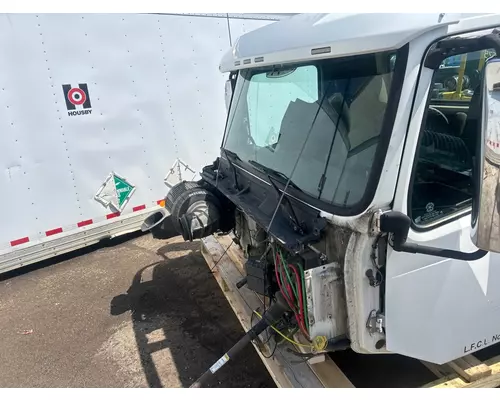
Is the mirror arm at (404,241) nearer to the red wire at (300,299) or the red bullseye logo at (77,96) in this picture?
the red wire at (300,299)

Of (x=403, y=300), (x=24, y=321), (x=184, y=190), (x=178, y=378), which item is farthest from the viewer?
(x=24, y=321)

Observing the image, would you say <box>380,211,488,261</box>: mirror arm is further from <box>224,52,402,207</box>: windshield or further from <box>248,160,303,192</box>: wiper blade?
<box>248,160,303,192</box>: wiper blade

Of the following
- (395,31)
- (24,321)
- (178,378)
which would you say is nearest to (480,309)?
(395,31)

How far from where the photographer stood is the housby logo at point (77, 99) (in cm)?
425

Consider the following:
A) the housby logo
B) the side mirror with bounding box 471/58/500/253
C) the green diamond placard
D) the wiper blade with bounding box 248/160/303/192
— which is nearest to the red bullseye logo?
the housby logo

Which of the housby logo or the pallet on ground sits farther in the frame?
the housby logo

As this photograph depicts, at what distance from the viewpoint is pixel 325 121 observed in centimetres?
204

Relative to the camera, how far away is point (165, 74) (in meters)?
4.78

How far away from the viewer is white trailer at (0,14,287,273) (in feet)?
13.3

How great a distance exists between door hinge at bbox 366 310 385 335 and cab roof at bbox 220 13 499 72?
115 centimetres

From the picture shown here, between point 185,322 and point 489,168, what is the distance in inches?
106

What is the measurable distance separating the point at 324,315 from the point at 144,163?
138 inches

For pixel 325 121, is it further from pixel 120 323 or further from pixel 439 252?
pixel 120 323

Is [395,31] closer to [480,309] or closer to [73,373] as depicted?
[480,309]
